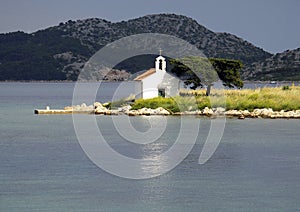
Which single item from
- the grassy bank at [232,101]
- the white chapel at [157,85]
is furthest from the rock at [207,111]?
the white chapel at [157,85]

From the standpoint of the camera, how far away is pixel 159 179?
20.1 metres

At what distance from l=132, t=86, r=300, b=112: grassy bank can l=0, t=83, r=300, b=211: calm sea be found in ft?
30.8

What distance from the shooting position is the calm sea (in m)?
16.9

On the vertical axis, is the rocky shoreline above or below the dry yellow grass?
below

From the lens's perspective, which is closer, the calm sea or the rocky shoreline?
the calm sea

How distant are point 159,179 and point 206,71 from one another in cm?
2720

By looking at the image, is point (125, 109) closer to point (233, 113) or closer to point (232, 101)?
point (232, 101)

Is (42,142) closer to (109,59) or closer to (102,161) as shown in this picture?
(102,161)

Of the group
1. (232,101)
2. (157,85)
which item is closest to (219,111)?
(232,101)

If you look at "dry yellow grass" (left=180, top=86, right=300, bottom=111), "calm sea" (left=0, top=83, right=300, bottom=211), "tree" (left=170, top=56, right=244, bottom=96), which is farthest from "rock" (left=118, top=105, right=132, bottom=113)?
"calm sea" (left=0, top=83, right=300, bottom=211)

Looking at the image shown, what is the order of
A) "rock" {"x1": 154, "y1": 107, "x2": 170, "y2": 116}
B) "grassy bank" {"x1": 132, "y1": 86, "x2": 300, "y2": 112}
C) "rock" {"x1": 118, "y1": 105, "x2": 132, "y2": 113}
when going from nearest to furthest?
"rock" {"x1": 154, "y1": 107, "x2": 170, "y2": 116} < "grassy bank" {"x1": 132, "y1": 86, "x2": 300, "y2": 112} < "rock" {"x1": 118, "y1": 105, "x2": 132, "y2": 113}

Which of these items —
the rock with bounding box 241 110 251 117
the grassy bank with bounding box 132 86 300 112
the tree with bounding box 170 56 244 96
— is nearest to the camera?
the rock with bounding box 241 110 251 117

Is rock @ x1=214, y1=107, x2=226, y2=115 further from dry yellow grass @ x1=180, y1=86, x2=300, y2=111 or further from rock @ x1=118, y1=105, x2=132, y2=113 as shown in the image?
rock @ x1=118, y1=105, x2=132, y2=113

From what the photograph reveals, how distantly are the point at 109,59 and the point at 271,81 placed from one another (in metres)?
42.1
